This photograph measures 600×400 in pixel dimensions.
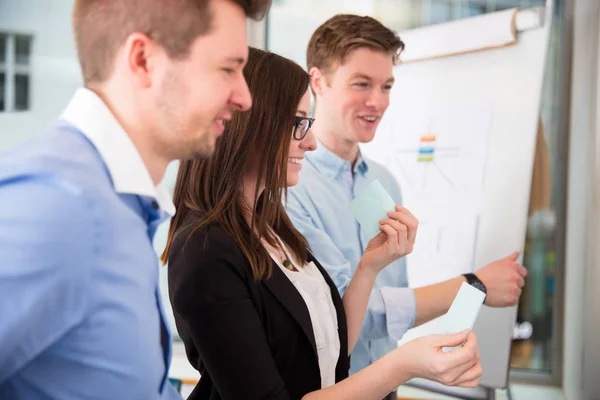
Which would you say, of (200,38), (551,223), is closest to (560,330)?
(551,223)

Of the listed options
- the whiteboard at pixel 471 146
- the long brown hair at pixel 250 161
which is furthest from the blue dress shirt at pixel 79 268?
the whiteboard at pixel 471 146

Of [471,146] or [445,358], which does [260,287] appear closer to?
[445,358]

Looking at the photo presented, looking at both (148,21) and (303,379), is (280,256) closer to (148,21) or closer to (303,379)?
(303,379)

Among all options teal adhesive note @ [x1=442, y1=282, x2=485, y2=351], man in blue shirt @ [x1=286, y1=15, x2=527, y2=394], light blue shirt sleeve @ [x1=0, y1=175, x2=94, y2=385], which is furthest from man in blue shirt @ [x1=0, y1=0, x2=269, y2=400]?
man in blue shirt @ [x1=286, y1=15, x2=527, y2=394]

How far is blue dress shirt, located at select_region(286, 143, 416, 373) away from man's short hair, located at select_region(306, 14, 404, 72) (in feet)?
0.98

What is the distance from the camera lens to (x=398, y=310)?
5.64 ft

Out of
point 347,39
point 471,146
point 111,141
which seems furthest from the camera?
point 471,146

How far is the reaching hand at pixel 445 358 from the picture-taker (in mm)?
1183

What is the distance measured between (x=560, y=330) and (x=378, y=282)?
132cm

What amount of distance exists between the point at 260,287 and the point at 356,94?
98 centimetres

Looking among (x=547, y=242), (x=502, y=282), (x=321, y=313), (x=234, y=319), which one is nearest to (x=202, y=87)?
(x=234, y=319)

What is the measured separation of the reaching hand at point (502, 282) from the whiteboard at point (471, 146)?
1.03 ft

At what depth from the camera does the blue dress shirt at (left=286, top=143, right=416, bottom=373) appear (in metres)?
1.71

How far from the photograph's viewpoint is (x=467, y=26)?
7.90 ft
